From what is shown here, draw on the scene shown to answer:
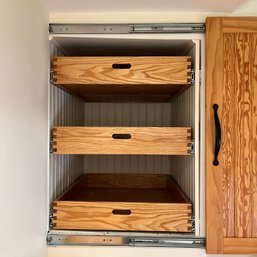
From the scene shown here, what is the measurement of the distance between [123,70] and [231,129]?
0.49 meters

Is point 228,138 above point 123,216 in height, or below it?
above

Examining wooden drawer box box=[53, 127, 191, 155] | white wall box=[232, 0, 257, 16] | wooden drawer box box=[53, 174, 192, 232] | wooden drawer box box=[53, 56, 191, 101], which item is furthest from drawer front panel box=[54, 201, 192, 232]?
white wall box=[232, 0, 257, 16]

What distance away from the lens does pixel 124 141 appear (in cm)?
127

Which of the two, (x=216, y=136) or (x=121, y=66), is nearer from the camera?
(x=216, y=136)

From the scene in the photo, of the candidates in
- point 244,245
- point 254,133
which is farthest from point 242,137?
point 244,245

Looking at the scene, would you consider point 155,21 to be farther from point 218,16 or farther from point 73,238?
point 73,238

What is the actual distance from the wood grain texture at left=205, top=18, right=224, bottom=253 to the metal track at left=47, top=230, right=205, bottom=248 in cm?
9

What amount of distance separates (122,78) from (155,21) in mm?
269

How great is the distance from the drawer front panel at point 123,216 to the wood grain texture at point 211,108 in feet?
0.30

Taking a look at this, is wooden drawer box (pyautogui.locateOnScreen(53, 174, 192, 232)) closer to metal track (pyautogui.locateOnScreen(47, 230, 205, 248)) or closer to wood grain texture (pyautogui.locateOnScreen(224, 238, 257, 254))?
metal track (pyautogui.locateOnScreen(47, 230, 205, 248))

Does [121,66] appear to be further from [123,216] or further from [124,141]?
[123,216]

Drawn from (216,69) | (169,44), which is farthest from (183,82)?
(169,44)

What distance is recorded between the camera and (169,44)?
1.42 m

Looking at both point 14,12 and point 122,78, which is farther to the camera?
point 122,78
